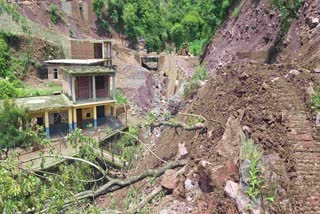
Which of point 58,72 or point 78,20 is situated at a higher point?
point 78,20

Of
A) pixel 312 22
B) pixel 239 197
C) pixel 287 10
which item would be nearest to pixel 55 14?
pixel 287 10

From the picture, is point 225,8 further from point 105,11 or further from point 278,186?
point 105,11

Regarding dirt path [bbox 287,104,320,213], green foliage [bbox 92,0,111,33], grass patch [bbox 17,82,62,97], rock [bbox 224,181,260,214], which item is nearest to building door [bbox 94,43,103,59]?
grass patch [bbox 17,82,62,97]

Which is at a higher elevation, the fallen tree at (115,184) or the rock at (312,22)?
the rock at (312,22)

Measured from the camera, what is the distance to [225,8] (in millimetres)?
22344

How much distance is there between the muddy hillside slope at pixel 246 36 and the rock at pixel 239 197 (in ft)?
30.4

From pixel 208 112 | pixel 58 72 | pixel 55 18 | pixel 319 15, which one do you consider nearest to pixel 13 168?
pixel 208 112

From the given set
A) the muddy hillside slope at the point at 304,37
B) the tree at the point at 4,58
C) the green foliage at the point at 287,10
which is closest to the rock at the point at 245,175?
the muddy hillside slope at the point at 304,37

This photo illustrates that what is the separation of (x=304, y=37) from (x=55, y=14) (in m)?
32.3

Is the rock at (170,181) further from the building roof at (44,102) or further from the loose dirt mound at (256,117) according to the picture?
the building roof at (44,102)

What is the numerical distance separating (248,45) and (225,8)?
6.71 m

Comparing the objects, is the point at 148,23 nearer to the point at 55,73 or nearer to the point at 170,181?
the point at 55,73

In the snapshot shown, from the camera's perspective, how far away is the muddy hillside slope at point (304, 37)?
31.7ft

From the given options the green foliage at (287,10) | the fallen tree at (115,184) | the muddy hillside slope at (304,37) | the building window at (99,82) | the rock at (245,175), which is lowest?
the fallen tree at (115,184)
